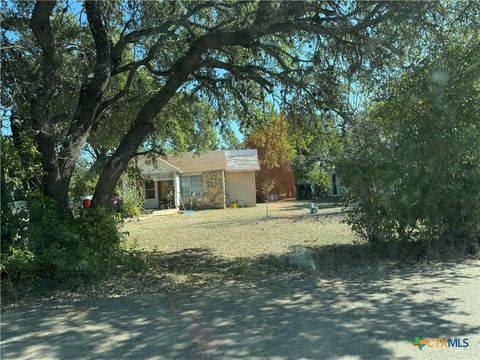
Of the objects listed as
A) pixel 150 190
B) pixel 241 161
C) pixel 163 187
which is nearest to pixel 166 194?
pixel 163 187

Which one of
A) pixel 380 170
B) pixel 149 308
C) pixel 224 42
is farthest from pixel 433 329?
pixel 224 42

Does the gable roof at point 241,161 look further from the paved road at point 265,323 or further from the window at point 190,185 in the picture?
the paved road at point 265,323

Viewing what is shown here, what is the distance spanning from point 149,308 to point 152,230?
39.4 feet

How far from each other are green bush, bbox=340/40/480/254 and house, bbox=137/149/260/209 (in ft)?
72.8

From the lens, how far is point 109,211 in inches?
347

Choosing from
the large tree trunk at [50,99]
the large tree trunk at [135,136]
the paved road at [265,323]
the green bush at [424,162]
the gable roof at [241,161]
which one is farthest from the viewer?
the gable roof at [241,161]

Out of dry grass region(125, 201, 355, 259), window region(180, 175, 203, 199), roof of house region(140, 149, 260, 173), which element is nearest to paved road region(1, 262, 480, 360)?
dry grass region(125, 201, 355, 259)

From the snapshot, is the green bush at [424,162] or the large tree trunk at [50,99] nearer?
the large tree trunk at [50,99]

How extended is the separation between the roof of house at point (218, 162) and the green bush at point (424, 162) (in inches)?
885

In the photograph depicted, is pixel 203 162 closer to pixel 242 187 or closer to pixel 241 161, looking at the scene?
pixel 241 161

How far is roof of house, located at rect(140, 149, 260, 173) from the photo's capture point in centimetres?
3247

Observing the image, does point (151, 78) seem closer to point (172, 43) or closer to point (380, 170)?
point (172, 43)

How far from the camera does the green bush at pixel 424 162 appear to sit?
28.4 feet

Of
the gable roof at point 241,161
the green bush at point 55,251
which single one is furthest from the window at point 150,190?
the green bush at point 55,251
